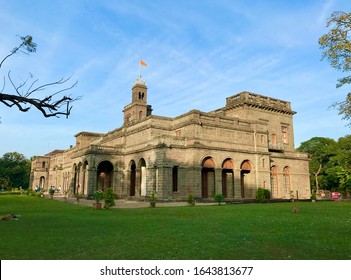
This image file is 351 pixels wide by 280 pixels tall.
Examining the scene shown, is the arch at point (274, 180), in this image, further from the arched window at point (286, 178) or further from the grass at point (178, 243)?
the grass at point (178, 243)

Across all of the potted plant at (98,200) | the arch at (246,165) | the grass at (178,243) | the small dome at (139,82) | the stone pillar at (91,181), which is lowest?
the grass at (178,243)

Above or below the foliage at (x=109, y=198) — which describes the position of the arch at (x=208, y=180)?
above

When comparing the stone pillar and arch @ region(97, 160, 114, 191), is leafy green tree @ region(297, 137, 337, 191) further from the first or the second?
the stone pillar

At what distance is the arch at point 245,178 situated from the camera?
34562mm

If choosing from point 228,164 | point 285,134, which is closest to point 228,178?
point 228,164

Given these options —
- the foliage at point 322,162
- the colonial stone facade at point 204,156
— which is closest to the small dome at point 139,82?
the colonial stone facade at point 204,156

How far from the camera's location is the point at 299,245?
25.8 ft

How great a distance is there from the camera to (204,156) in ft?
101

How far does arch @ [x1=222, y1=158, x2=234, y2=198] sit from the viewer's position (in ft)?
109

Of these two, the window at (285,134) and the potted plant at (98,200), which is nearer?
the potted plant at (98,200)

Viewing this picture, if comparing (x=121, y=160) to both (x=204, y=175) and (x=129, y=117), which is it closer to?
(x=204, y=175)

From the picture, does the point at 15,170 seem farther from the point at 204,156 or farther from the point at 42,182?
the point at 204,156

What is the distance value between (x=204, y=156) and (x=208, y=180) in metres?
3.16
